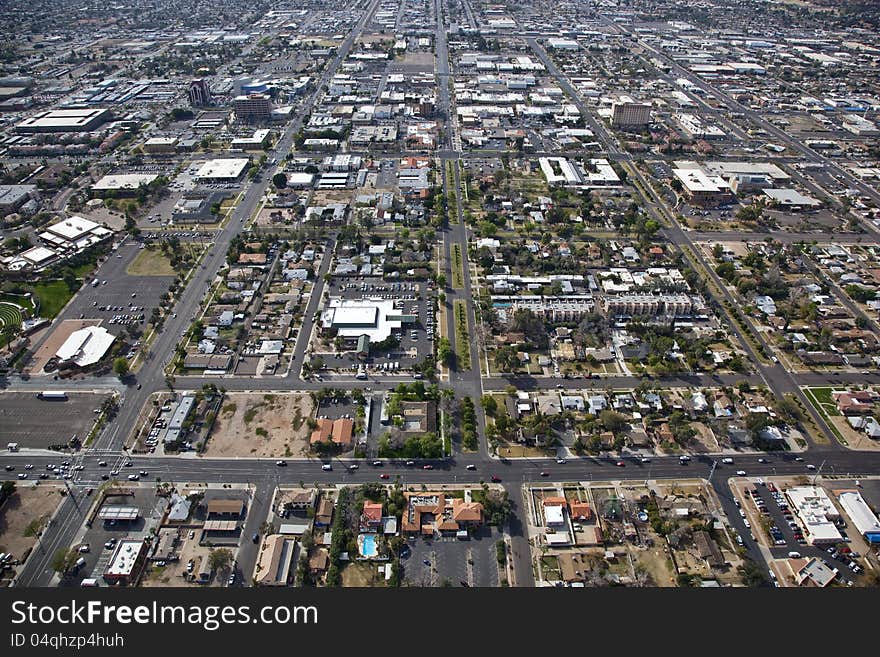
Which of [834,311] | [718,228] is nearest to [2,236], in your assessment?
[718,228]

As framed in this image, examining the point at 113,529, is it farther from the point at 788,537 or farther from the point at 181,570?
the point at 788,537

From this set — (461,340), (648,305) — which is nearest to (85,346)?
(461,340)

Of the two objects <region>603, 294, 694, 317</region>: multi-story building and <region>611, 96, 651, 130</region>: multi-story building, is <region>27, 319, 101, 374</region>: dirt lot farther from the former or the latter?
<region>611, 96, 651, 130</region>: multi-story building

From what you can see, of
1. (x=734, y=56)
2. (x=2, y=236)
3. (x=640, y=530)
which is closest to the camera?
(x=640, y=530)

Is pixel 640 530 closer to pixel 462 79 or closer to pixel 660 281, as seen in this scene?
pixel 660 281

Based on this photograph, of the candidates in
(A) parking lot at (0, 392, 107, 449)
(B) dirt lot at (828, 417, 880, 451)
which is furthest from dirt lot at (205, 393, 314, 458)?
(B) dirt lot at (828, 417, 880, 451)

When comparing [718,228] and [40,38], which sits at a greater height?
[40,38]
